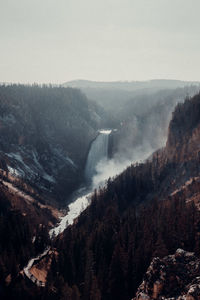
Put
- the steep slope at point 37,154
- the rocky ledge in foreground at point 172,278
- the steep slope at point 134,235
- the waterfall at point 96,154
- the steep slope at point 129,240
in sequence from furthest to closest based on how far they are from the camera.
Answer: the waterfall at point 96,154
the steep slope at point 37,154
the steep slope at point 134,235
the steep slope at point 129,240
the rocky ledge in foreground at point 172,278

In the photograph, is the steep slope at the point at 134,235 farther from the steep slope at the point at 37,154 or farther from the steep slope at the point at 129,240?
the steep slope at the point at 37,154

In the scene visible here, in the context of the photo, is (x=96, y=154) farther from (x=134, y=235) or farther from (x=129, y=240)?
(x=129, y=240)

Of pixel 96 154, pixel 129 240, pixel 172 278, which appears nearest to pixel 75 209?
pixel 96 154

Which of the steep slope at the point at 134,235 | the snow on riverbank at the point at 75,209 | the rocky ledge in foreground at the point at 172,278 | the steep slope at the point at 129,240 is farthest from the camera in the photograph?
the snow on riverbank at the point at 75,209

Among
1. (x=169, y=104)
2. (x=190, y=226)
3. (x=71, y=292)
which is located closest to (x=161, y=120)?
(x=169, y=104)

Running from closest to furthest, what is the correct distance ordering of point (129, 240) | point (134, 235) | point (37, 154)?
1. point (129, 240)
2. point (134, 235)
3. point (37, 154)

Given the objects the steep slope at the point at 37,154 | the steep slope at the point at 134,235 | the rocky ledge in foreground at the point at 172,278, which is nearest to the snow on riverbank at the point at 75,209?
the steep slope at the point at 37,154

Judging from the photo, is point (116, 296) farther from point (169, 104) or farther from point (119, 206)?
point (169, 104)
